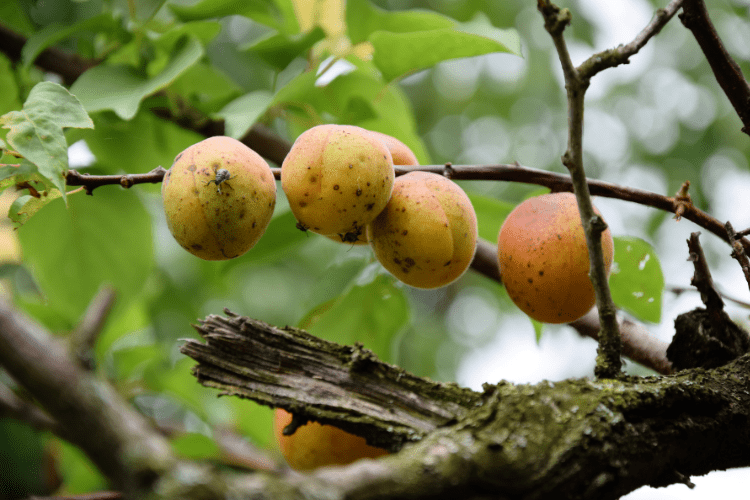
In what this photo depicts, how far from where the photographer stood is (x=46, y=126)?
56 cm

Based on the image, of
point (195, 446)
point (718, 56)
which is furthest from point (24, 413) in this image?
point (718, 56)

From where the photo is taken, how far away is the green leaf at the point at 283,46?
41.0 inches

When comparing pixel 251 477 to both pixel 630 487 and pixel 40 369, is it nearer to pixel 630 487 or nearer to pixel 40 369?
pixel 630 487

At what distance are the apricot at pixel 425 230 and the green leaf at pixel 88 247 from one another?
64 cm

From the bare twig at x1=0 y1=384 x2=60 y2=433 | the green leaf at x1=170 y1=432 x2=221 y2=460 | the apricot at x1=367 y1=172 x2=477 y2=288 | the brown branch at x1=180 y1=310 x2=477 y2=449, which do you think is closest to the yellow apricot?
the apricot at x1=367 y1=172 x2=477 y2=288

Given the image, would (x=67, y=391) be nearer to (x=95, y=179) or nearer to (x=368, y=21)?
(x=95, y=179)

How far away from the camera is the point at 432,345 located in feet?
8.75

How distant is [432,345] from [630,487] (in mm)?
2181

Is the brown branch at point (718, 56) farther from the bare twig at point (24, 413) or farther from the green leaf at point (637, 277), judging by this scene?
the bare twig at point (24, 413)

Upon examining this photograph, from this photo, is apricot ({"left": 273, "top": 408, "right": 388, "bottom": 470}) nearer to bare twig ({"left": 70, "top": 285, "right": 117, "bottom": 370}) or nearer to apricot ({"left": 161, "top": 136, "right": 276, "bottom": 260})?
apricot ({"left": 161, "top": 136, "right": 276, "bottom": 260})

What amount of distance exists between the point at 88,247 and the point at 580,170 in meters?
0.98

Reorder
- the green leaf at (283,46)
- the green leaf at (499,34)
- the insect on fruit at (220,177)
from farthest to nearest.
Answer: the green leaf at (283,46) → the green leaf at (499,34) → the insect on fruit at (220,177)

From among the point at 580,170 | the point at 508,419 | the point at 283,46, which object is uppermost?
the point at 283,46

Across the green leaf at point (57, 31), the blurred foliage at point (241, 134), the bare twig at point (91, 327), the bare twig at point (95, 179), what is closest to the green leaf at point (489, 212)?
the blurred foliage at point (241, 134)
